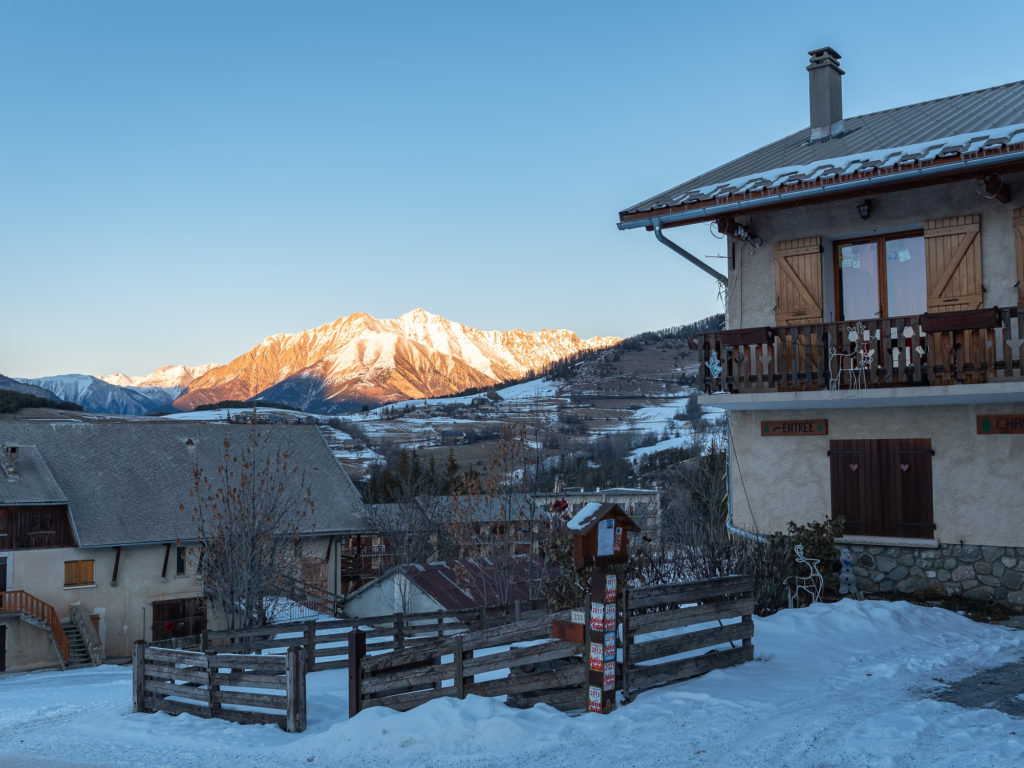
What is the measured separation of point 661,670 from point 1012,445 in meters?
7.21

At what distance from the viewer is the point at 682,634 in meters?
9.58

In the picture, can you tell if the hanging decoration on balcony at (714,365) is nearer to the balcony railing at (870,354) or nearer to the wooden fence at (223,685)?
the balcony railing at (870,354)

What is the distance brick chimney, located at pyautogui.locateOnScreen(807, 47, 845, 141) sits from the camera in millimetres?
17375

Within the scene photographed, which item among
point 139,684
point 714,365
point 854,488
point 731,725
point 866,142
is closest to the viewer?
point 731,725

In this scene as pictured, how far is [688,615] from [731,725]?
1.68m

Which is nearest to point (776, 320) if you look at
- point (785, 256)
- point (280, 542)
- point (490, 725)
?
point (785, 256)

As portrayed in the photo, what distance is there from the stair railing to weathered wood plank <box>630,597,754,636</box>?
33156 millimetres

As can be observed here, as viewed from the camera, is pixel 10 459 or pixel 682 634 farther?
pixel 10 459

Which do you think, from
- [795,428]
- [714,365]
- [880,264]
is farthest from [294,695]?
[880,264]

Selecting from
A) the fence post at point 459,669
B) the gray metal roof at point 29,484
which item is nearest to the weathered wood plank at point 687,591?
the fence post at point 459,669

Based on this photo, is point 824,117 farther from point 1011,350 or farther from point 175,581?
point 175,581

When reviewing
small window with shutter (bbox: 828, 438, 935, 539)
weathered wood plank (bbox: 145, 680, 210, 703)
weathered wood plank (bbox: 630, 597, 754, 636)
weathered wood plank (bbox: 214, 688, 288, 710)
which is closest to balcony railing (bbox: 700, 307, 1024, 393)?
small window with shutter (bbox: 828, 438, 935, 539)

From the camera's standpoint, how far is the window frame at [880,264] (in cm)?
1427

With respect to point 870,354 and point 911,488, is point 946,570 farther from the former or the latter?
point 870,354
